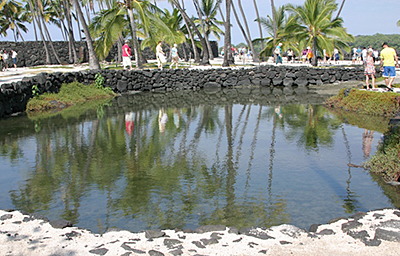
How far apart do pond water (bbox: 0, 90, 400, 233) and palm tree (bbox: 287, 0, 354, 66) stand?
13.5m

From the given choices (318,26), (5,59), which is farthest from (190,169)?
(5,59)

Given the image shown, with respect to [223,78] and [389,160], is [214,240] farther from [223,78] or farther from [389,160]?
[223,78]

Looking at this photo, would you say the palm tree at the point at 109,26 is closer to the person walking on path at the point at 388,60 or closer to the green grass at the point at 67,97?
the green grass at the point at 67,97

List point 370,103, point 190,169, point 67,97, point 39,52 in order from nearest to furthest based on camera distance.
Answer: point 190,169 < point 370,103 < point 67,97 < point 39,52

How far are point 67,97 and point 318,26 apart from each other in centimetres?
1524

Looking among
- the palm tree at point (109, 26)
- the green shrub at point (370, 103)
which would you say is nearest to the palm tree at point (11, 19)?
the palm tree at point (109, 26)

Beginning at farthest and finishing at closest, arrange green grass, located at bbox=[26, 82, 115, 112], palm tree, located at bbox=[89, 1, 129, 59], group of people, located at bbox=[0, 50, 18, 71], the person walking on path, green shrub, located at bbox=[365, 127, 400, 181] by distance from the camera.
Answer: group of people, located at bbox=[0, 50, 18, 71]
palm tree, located at bbox=[89, 1, 129, 59]
green grass, located at bbox=[26, 82, 115, 112]
the person walking on path
green shrub, located at bbox=[365, 127, 400, 181]

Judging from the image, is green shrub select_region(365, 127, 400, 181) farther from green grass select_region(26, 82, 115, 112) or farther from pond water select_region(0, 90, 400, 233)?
green grass select_region(26, 82, 115, 112)

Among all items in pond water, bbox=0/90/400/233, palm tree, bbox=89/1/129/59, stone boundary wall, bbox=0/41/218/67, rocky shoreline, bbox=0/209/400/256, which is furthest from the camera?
stone boundary wall, bbox=0/41/218/67

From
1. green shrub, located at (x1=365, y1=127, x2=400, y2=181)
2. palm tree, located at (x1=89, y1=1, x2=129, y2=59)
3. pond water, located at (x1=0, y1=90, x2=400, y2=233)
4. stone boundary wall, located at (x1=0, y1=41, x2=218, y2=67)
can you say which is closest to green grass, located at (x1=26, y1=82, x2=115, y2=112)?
pond water, located at (x1=0, y1=90, x2=400, y2=233)

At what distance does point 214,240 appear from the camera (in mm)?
4844

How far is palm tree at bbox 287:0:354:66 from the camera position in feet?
85.5

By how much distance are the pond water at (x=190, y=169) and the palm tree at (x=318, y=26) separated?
13.5 meters

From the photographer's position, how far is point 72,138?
36.7ft
